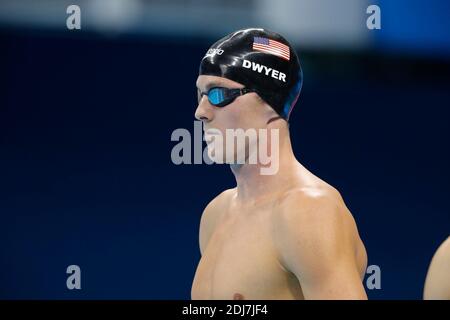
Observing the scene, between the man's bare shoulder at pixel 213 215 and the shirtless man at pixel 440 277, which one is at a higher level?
the man's bare shoulder at pixel 213 215

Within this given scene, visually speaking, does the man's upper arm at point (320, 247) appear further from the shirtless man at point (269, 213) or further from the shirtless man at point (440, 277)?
the shirtless man at point (440, 277)

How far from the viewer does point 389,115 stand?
19.5ft

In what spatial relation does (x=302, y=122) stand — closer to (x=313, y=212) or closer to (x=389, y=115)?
(x=389, y=115)

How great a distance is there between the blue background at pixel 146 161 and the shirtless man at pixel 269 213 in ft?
6.90

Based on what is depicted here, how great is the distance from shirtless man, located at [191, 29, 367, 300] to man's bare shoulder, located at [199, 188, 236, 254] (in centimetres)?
4

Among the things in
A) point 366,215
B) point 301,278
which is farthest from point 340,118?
point 301,278

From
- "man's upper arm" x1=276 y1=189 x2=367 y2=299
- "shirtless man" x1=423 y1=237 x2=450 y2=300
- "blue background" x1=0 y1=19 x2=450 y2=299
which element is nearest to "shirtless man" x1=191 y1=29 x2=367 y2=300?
"man's upper arm" x1=276 y1=189 x2=367 y2=299

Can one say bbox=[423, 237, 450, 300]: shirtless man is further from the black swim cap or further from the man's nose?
the man's nose

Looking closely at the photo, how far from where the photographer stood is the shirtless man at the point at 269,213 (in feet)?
10.0

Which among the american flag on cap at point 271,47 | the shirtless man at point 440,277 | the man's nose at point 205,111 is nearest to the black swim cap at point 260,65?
the american flag on cap at point 271,47

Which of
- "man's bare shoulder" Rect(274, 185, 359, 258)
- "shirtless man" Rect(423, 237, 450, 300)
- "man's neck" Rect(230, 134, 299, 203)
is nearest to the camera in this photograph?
"shirtless man" Rect(423, 237, 450, 300)

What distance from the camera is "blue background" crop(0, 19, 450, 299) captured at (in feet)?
18.7

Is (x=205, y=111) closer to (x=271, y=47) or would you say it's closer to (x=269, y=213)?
(x=271, y=47)

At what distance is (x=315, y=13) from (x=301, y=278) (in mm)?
3839
